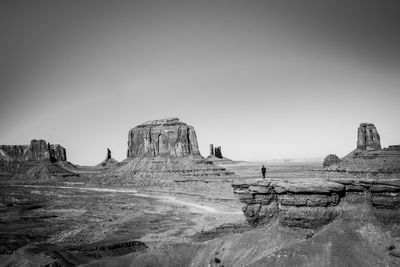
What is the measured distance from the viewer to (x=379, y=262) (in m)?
15.2

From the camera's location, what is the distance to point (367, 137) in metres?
99.7

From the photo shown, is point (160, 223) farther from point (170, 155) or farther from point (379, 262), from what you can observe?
point (170, 155)

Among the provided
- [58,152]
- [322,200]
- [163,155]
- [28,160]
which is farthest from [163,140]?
[58,152]

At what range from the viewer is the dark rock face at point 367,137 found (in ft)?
321

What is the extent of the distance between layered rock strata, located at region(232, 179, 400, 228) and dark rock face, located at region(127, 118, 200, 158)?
92.9 m

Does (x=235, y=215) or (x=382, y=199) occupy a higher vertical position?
(x=382, y=199)

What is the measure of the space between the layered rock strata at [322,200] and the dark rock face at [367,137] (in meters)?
88.9

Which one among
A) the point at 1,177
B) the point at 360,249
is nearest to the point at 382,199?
the point at 360,249

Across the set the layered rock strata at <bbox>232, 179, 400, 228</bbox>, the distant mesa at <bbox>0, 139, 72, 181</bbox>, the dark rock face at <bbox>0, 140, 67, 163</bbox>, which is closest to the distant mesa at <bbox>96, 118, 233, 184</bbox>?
the distant mesa at <bbox>0, 139, 72, 181</bbox>

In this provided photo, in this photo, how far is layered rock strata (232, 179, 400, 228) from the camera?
18.2m

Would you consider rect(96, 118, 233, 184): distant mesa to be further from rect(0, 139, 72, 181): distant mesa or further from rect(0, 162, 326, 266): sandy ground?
rect(0, 139, 72, 181): distant mesa

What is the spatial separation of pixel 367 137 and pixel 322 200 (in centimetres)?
9320

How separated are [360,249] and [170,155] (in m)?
102

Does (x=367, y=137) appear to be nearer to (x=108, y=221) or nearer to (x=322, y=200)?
(x=108, y=221)
